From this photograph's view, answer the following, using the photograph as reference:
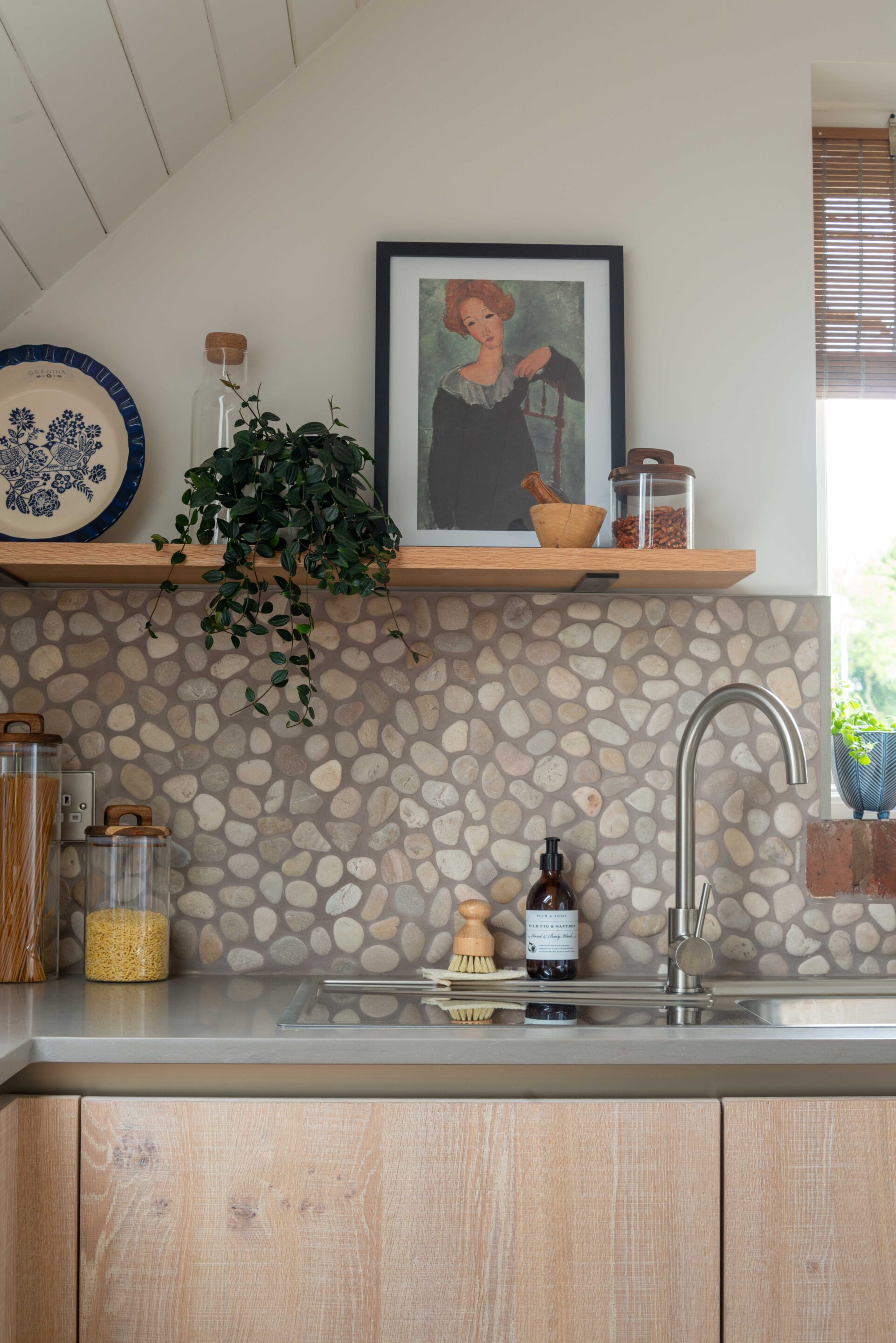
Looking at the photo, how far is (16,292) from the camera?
5.84 ft

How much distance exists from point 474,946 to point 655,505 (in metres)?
0.74

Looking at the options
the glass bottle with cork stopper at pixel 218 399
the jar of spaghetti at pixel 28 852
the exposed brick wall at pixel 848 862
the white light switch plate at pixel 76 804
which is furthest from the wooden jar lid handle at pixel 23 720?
the exposed brick wall at pixel 848 862

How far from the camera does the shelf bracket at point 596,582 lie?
5.36 ft

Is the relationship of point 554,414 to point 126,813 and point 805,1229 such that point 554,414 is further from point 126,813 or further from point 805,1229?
point 805,1229

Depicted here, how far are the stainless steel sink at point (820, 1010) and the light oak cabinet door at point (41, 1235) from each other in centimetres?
92

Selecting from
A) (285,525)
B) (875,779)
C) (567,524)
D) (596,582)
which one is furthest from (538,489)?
(875,779)

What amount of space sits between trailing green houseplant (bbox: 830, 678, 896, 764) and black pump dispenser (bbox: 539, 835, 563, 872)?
556 millimetres

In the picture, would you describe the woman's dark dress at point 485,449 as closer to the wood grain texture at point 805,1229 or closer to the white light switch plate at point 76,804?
the white light switch plate at point 76,804

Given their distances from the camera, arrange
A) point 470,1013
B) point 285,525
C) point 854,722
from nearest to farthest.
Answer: point 470,1013 → point 285,525 → point 854,722

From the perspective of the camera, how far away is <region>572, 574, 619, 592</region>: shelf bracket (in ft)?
5.36

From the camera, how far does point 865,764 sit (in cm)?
183

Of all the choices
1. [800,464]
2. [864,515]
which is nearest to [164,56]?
[800,464]

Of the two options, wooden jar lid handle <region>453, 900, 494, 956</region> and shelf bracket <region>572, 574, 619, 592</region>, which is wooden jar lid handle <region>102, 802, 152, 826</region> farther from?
shelf bracket <region>572, 574, 619, 592</region>

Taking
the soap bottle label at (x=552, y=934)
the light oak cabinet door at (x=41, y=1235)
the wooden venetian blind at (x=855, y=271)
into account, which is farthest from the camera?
the wooden venetian blind at (x=855, y=271)
